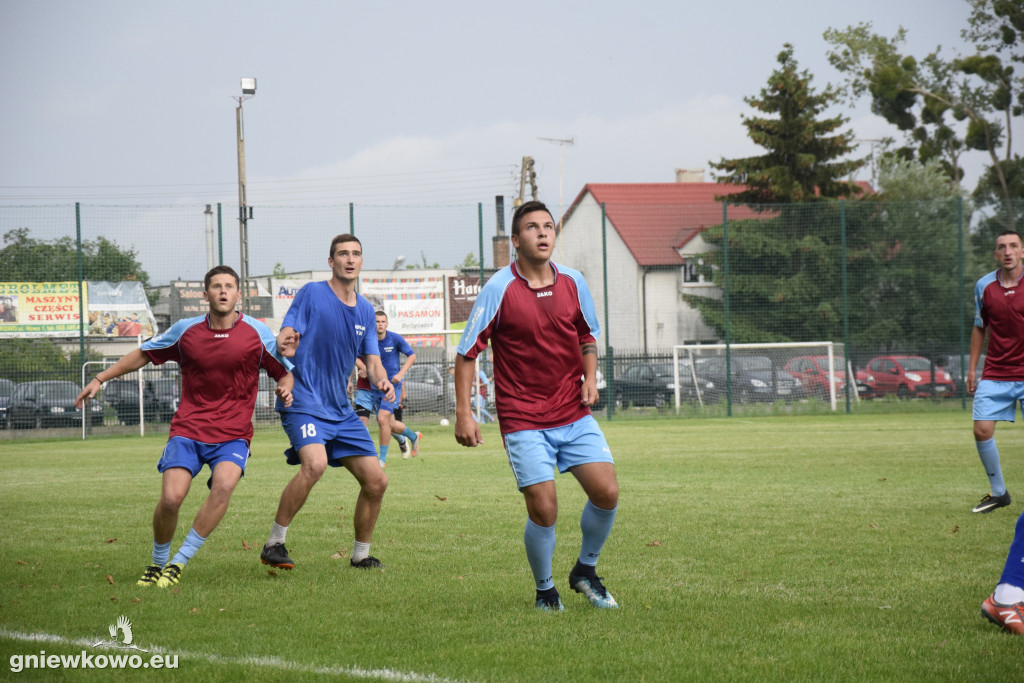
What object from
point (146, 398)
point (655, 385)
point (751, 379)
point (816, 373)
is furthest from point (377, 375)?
point (816, 373)

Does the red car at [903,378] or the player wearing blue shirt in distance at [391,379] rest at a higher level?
the player wearing blue shirt in distance at [391,379]

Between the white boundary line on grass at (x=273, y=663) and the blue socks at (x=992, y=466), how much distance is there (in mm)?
6722

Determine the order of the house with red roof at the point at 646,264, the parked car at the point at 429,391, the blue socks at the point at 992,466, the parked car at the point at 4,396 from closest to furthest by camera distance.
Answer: the blue socks at the point at 992,466 < the parked car at the point at 4,396 < the parked car at the point at 429,391 < the house with red roof at the point at 646,264

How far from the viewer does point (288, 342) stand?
686 centimetres

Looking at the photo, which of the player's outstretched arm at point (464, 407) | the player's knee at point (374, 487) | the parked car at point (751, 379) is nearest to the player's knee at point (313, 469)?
the player's knee at point (374, 487)

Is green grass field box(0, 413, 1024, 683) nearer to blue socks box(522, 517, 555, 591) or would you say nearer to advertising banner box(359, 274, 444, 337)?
blue socks box(522, 517, 555, 591)

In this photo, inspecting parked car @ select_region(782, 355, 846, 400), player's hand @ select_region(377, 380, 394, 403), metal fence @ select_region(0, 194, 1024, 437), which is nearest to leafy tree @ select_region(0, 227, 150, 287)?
metal fence @ select_region(0, 194, 1024, 437)

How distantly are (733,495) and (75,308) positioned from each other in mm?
18177

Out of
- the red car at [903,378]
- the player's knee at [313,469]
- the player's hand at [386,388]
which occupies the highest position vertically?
the player's hand at [386,388]

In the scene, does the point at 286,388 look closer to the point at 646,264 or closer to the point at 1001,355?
the point at 1001,355

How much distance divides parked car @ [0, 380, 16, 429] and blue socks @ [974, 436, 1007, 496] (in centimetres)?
2010

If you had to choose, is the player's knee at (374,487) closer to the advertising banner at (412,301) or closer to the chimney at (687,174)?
the advertising banner at (412,301)

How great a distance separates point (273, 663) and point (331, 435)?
2.66 meters

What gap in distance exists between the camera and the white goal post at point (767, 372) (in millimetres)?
27094
